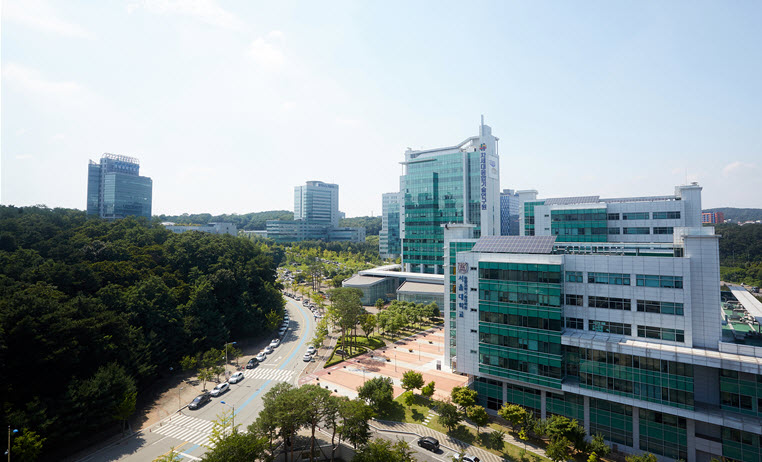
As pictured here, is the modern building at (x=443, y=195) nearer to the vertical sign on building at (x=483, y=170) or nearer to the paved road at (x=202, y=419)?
the vertical sign on building at (x=483, y=170)

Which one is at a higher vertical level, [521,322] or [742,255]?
[742,255]

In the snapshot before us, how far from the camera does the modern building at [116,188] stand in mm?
171250

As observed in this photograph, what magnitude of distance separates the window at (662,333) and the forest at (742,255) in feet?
366

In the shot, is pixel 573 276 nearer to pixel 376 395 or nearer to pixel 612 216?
pixel 376 395

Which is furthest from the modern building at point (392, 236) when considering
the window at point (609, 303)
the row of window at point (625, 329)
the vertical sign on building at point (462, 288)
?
the window at point (609, 303)

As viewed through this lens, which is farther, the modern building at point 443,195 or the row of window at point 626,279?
the modern building at point 443,195

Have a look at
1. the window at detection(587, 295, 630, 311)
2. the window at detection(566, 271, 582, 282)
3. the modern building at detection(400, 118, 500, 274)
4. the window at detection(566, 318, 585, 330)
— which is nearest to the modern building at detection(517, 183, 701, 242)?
the window at detection(566, 271, 582, 282)

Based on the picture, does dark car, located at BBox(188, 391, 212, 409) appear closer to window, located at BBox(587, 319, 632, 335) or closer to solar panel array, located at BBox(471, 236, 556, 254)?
solar panel array, located at BBox(471, 236, 556, 254)

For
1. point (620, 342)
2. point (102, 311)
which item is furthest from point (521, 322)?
point (102, 311)

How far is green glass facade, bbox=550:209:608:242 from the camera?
6694 cm

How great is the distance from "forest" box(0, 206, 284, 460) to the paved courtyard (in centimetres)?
2378

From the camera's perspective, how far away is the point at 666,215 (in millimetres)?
62312

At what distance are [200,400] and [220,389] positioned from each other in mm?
3917

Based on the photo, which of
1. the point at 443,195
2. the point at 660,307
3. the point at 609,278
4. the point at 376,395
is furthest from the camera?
the point at 443,195
